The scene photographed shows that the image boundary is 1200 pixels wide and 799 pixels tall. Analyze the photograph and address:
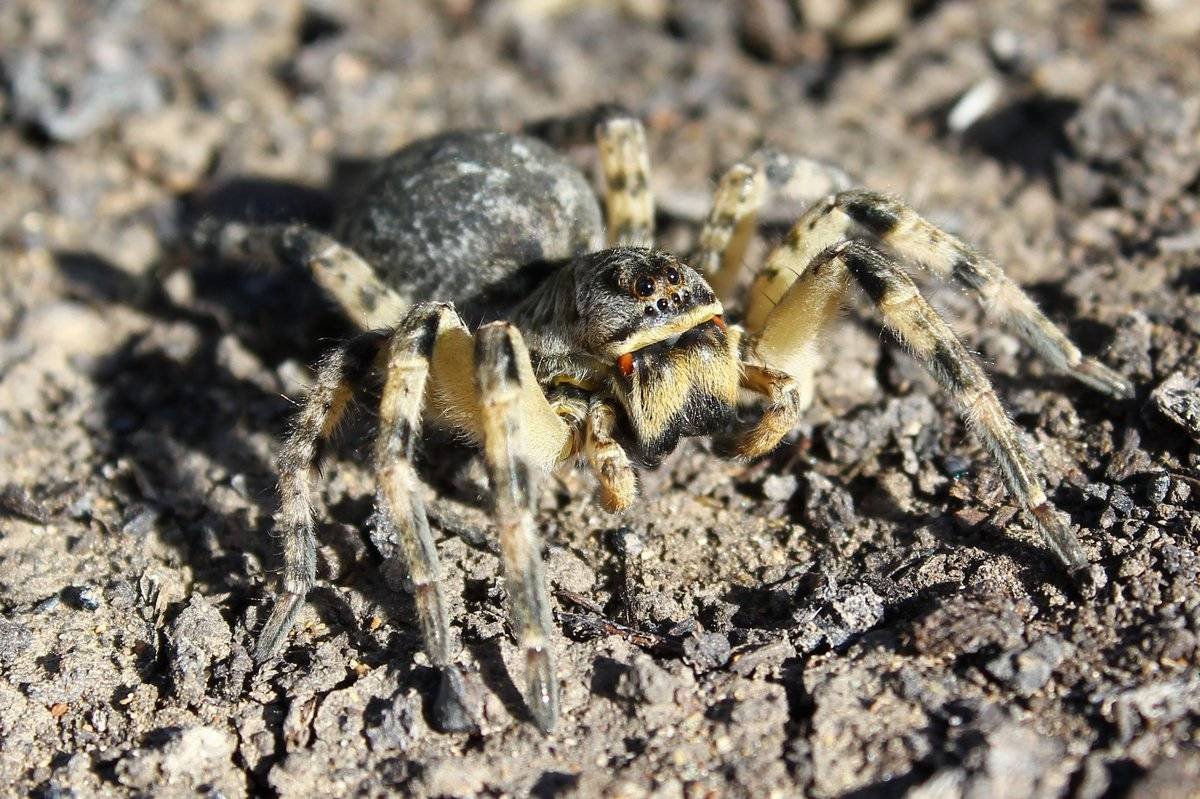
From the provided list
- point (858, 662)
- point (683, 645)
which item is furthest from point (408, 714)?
point (858, 662)

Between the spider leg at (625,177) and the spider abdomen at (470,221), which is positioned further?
the spider leg at (625,177)

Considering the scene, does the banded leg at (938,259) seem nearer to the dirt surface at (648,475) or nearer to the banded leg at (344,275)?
the dirt surface at (648,475)

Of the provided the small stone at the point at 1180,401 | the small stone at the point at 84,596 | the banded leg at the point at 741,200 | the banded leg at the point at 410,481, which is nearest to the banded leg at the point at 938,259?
the small stone at the point at 1180,401

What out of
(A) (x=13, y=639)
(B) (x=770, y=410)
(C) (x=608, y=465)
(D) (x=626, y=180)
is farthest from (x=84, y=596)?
(D) (x=626, y=180)

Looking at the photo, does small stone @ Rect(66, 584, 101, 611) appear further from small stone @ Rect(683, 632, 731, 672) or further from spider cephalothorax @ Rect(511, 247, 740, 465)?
small stone @ Rect(683, 632, 731, 672)

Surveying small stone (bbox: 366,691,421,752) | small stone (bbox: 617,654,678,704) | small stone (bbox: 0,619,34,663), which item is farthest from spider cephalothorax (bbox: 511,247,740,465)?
small stone (bbox: 0,619,34,663)

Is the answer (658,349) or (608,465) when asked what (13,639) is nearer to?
(608,465)

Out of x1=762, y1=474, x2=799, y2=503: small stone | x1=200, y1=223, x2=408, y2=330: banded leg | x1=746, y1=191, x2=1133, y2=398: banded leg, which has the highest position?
x1=746, y1=191, x2=1133, y2=398: banded leg
